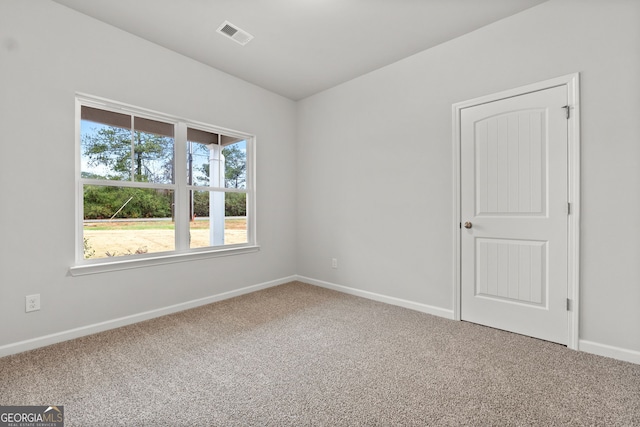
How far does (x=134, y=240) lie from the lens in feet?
9.22

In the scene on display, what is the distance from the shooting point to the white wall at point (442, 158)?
6.63 feet

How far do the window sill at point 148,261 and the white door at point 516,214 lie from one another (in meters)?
2.62

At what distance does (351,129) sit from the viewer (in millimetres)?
3635

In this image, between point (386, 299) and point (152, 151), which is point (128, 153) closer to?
point (152, 151)

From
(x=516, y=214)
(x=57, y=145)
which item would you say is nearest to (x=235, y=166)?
(x=57, y=145)

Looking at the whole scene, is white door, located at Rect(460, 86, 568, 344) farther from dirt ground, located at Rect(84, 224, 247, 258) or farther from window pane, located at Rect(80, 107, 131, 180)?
window pane, located at Rect(80, 107, 131, 180)

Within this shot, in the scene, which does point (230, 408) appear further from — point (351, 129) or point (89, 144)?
point (351, 129)

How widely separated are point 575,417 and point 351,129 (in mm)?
3171

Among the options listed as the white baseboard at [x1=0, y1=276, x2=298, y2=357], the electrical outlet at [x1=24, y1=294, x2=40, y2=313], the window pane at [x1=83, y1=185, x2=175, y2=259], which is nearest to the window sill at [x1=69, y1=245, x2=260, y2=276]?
the window pane at [x1=83, y1=185, x2=175, y2=259]

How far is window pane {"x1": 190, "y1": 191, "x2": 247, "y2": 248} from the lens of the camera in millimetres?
3275

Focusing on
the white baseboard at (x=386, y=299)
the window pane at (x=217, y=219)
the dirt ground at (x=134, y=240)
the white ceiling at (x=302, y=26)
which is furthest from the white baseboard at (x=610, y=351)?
the dirt ground at (x=134, y=240)

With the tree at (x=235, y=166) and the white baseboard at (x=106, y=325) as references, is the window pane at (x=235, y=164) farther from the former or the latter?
the white baseboard at (x=106, y=325)

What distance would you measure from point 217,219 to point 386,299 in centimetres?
225

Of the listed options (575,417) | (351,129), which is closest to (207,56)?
(351,129)
